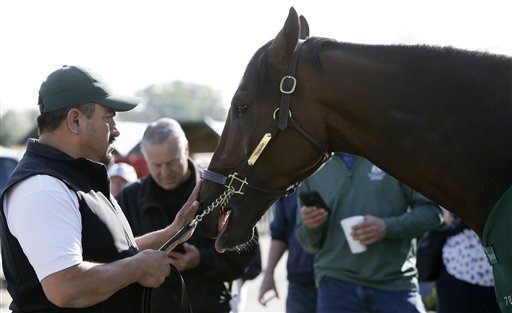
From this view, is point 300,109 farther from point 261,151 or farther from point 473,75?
point 473,75

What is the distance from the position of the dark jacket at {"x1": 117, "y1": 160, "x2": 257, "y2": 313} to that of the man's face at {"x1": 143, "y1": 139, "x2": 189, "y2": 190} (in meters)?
0.05

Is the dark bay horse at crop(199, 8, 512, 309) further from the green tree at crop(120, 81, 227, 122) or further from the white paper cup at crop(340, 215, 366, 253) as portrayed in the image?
the green tree at crop(120, 81, 227, 122)

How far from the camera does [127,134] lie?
1634 cm

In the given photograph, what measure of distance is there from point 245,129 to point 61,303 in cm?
105

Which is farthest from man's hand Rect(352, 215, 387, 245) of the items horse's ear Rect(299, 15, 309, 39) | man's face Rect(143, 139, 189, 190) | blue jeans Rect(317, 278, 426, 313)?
horse's ear Rect(299, 15, 309, 39)

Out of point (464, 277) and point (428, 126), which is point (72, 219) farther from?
point (464, 277)

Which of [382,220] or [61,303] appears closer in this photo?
[61,303]

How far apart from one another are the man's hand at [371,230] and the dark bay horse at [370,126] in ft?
4.42

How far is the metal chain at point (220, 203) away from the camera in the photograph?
3.03 meters

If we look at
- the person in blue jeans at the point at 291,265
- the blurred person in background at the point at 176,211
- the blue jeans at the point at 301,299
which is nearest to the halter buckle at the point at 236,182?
the blurred person in background at the point at 176,211

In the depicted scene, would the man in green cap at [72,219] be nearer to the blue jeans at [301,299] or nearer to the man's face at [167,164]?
the man's face at [167,164]

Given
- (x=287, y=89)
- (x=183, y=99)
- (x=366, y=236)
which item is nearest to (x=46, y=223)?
(x=287, y=89)

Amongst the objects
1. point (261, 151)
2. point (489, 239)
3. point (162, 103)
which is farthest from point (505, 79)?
point (162, 103)

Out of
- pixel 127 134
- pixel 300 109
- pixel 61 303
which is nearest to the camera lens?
pixel 61 303
